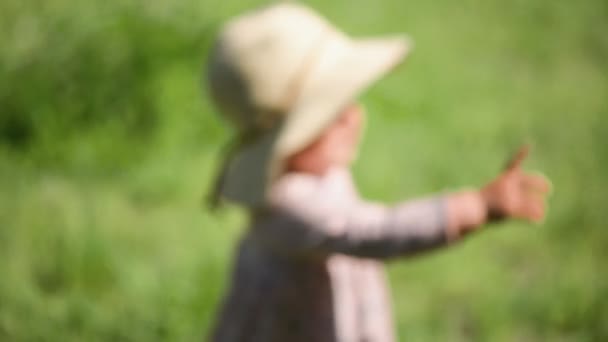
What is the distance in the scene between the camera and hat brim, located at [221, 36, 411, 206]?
123cm

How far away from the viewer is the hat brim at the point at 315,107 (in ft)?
4.04

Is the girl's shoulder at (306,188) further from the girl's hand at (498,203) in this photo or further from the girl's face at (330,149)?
the girl's hand at (498,203)

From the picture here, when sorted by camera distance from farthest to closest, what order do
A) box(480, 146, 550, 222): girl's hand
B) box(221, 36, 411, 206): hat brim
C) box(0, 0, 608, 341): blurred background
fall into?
box(0, 0, 608, 341): blurred background → box(221, 36, 411, 206): hat brim → box(480, 146, 550, 222): girl's hand

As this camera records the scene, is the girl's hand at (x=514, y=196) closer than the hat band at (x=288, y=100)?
Yes

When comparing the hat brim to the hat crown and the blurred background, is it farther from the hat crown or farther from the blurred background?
the blurred background

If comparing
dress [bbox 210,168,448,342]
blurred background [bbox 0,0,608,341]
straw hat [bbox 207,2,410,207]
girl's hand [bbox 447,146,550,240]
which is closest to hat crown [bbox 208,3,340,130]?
straw hat [bbox 207,2,410,207]

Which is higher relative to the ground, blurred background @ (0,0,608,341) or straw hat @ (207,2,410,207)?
straw hat @ (207,2,410,207)

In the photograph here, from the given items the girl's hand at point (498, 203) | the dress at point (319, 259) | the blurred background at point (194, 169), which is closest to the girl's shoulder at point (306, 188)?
the dress at point (319, 259)

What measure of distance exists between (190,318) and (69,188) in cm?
73

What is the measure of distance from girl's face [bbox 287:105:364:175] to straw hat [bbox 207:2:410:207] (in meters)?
0.04

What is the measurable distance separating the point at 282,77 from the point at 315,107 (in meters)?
0.07

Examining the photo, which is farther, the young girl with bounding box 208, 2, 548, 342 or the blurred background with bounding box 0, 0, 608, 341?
the blurred background with bounding box 0, 0, 608, 341

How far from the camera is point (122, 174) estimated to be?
259 cm

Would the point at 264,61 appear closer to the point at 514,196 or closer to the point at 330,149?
the point at 330,149
